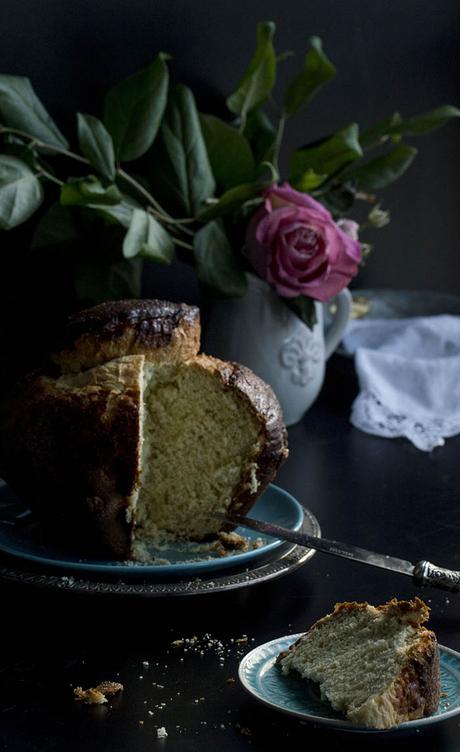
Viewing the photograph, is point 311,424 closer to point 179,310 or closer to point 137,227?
point 137,227

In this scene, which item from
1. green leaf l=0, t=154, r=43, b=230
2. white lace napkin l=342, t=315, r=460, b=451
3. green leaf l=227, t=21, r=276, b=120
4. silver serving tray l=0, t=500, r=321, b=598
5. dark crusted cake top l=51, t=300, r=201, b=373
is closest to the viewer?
silver serving tray l=0, t=500, r=321, b=598

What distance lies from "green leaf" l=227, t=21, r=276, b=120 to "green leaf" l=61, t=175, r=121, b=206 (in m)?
0.40

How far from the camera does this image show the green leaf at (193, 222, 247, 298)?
6.20 ft

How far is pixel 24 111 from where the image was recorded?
1.80 metres

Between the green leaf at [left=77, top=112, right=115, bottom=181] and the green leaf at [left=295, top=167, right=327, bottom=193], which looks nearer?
the green leaf at [left=77, top=112, right=115, bottom=181]

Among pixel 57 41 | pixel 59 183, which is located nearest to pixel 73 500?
pixel 59 183

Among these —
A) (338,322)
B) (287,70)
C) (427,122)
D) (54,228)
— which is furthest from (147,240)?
(287,70)

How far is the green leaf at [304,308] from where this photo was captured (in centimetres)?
197

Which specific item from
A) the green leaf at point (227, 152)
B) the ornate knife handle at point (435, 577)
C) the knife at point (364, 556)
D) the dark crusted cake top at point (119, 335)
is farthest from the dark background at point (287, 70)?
the ornate knife handle at point (435, 577)

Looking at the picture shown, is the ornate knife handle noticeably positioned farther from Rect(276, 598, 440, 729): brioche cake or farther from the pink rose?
the pink rose

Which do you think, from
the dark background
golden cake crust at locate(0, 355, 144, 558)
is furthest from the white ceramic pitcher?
golden cake crust at locate(0, 355, 144, 558)

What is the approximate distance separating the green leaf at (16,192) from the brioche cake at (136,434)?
0.33m

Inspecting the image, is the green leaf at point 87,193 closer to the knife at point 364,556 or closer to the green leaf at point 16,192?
the green leaf at point 16,192

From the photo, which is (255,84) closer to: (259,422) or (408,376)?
(408,376)
